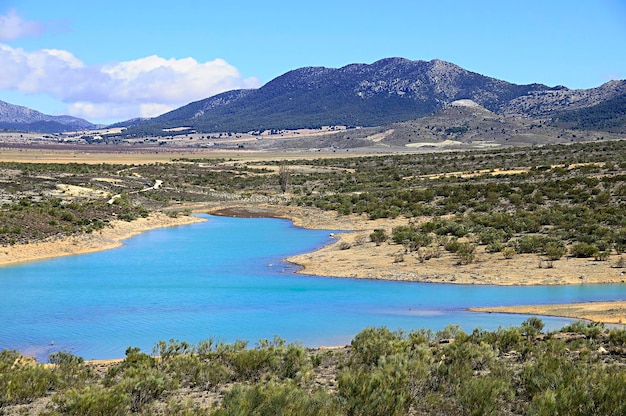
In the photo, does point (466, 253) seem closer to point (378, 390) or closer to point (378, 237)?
point (378, 237)

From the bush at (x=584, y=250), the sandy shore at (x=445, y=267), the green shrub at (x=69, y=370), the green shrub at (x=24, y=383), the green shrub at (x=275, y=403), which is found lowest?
the sandy shore at (x=445, y=267)

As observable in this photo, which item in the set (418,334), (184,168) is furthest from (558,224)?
(184,168)

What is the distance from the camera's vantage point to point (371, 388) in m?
9.80

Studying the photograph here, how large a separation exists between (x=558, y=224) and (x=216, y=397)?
85.0ft

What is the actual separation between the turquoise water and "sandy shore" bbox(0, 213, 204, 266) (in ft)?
4.11

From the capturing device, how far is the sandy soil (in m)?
17.0

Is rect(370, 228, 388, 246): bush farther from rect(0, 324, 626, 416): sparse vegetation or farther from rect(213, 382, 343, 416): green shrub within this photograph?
rect(213, 382, 343, 416): green shrub

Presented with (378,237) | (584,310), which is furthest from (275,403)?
(378,237)

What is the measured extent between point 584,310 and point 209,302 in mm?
11565

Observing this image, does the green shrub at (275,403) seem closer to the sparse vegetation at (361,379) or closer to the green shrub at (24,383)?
the sparse vegetation at (361,379)

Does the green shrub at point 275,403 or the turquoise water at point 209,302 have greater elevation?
the green shrub at point 275,403

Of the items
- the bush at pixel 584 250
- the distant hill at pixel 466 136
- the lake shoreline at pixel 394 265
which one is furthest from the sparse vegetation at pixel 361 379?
the distant hill at pixel 466 136

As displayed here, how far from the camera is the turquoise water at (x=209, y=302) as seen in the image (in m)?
16.9

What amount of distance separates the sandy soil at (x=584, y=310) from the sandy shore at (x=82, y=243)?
842 inches
